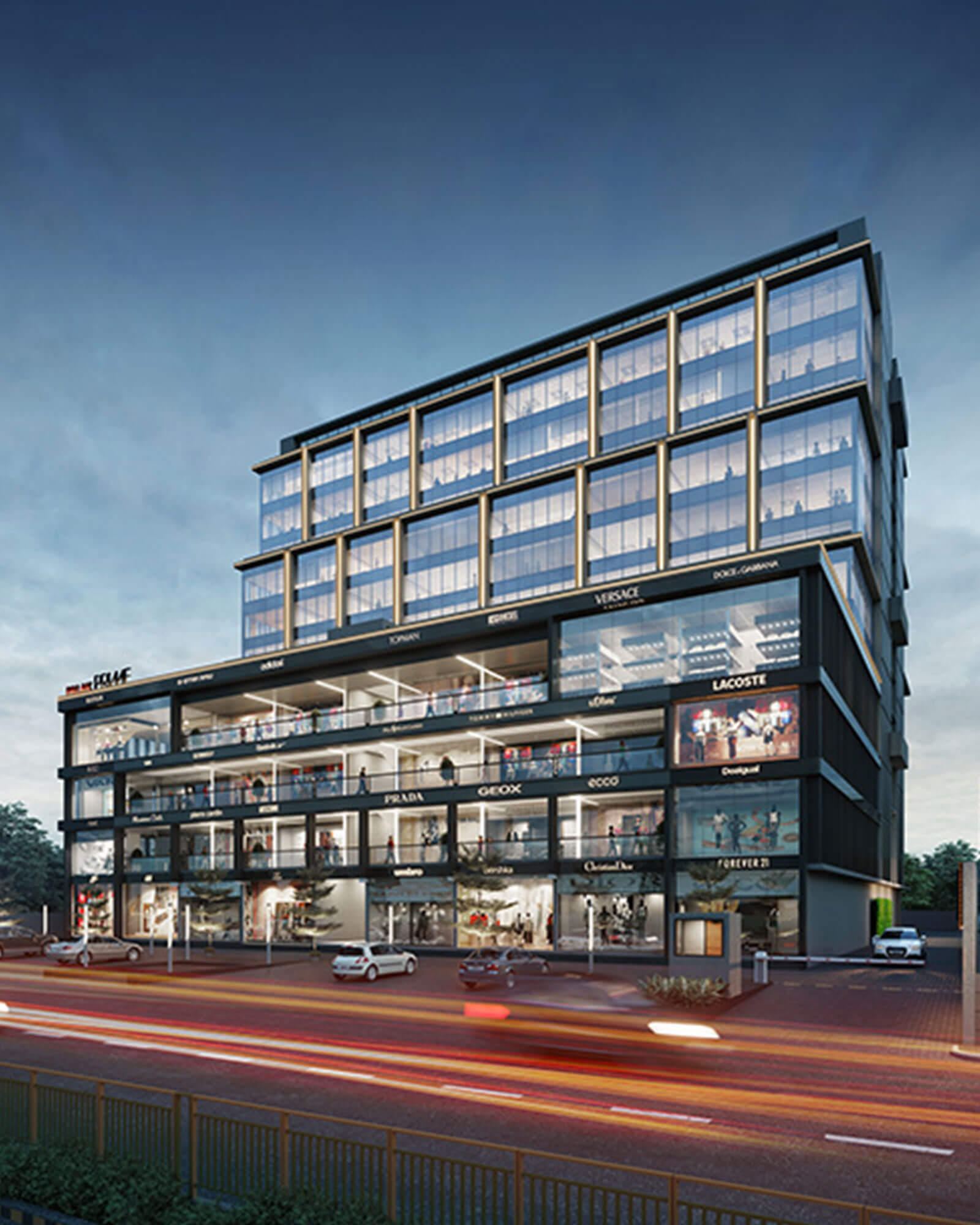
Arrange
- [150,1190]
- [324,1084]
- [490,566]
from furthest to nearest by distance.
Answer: [490,566] → [324,1084] → [150,1190]

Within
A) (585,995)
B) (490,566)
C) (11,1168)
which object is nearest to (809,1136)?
(585,995)

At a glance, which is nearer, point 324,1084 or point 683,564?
point 324,1084

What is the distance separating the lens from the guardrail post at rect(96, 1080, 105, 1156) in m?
10.5

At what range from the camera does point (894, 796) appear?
281 feet

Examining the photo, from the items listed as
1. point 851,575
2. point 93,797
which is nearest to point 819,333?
point 851,575

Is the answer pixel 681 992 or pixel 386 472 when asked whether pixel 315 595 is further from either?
pixel 681 992

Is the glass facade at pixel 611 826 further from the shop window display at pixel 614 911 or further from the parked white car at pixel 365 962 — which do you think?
the parked white car at pixel 365 962

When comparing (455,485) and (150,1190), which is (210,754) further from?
(150,1190)

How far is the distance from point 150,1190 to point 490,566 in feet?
207

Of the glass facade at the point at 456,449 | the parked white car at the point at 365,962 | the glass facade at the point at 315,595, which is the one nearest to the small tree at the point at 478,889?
the parked white car at the point at 365,962

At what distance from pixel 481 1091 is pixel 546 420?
199 ft

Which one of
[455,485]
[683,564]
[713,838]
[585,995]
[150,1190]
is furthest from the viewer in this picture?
[455,485]

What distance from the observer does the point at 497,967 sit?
1217 inches

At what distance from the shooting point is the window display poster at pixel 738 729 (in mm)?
39906
